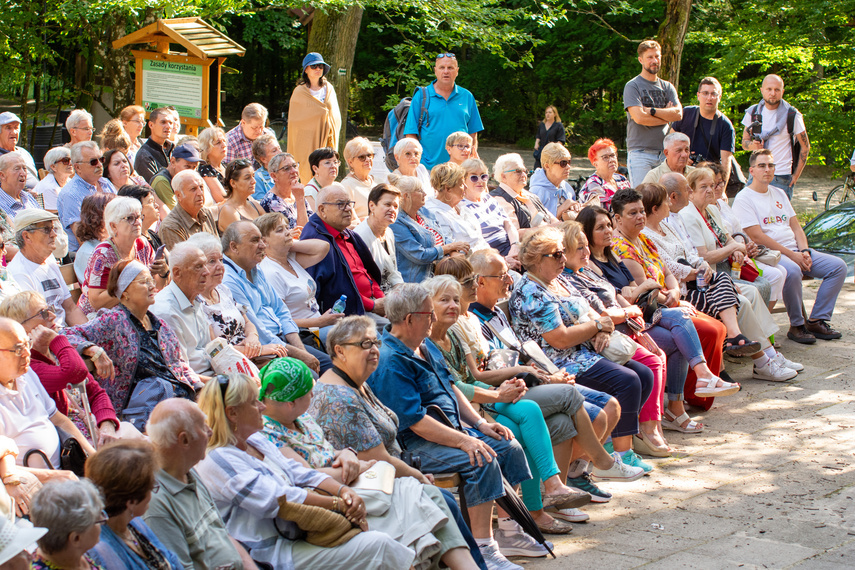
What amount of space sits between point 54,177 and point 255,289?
2.86 metres

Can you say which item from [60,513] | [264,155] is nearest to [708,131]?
[264,155]

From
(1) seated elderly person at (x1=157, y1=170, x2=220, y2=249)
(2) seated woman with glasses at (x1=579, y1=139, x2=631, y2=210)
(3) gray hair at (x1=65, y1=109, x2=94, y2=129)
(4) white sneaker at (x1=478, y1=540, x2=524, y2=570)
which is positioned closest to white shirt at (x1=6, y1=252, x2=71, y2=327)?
(1) seated elderly person at (x1=157, y1=170, x2=220, y2=249)

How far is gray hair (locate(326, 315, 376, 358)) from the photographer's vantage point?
4.04 meters

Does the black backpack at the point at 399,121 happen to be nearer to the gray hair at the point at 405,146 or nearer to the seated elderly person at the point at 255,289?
the gray hair at the point at 405,146

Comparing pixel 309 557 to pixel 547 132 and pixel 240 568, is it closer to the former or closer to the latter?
pixel 240 568

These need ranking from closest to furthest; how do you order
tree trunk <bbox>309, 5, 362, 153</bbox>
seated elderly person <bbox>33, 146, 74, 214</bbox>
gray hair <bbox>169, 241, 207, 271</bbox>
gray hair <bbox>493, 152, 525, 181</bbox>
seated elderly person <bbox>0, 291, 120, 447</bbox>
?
seated elderly person <bbox>0, 291, 120, 447</bbox> < gray hair <bbox>169, 241, 207, 271</bbox> < seated elderly person <bbox>33, 146, 74, 214</bbox> < gray hair <bbox>493, 152, 525, 181</bbox> < tree trunk <bbox>309, 5, 362, 153</bbox>

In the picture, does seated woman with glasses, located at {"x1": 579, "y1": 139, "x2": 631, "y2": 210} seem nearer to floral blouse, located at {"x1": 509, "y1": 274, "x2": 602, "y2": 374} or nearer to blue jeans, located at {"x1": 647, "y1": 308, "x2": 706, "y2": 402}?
blue jeans, located at {"x1": 647, "y1": 308, "x2": 706, "y2": 402}

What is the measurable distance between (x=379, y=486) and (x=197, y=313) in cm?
145

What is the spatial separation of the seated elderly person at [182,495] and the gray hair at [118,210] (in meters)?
2.06

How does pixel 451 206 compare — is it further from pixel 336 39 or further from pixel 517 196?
pixel 336 39

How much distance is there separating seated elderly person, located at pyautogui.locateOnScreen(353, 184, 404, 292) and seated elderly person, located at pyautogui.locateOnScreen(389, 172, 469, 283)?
4.5 inches

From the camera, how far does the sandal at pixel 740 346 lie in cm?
701

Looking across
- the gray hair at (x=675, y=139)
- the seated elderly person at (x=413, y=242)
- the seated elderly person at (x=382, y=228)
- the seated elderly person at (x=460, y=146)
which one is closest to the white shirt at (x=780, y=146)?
the gray hair at (x=675, y=139)

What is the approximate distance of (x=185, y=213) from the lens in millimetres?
5672
